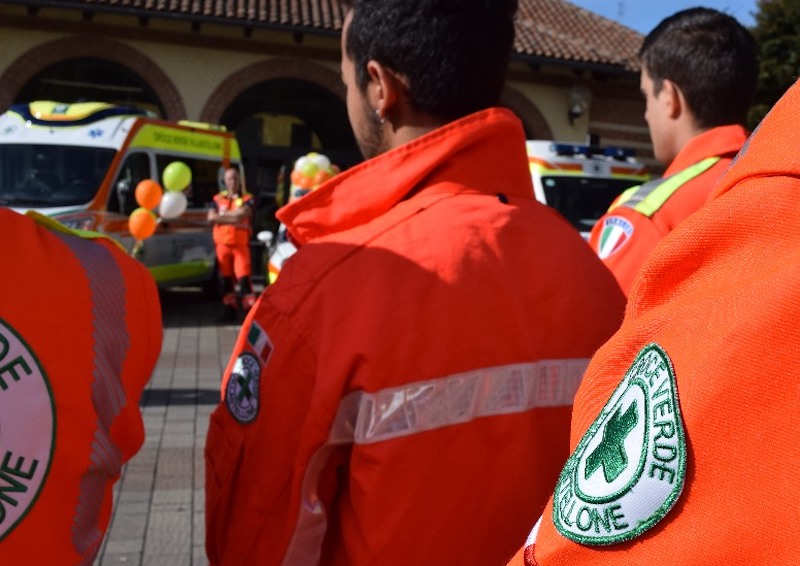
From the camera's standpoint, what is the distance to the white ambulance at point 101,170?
11.4m

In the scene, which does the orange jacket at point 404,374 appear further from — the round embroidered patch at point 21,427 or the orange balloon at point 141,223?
Answer: the orange balloon at point 141,223

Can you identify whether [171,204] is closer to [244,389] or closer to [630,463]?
[244,389]

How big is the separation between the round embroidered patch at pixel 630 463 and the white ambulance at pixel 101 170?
421 inches

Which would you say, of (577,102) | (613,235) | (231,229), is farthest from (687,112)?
(577,102)

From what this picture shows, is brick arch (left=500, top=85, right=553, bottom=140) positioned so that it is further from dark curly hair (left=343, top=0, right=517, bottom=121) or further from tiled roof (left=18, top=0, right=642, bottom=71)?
dark curly hair (left=343, top=0, right=517, bottom=121)

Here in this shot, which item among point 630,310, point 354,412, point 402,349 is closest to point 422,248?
point 402,349

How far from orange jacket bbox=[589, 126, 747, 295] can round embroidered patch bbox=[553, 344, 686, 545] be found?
70.6 inches

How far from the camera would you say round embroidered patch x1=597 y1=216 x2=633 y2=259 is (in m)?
2.51

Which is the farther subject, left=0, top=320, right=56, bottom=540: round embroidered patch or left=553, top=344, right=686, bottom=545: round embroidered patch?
left=0, top=320, right=56, bottom=540: round embroidered patch

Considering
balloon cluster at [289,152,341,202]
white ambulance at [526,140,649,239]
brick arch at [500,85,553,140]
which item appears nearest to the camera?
white ambulance at [526,140,649,239]

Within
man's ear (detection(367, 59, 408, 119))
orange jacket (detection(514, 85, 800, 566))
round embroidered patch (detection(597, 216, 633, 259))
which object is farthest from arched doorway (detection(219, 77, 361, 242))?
orange jacket (detection(514, 85, 800, 566))

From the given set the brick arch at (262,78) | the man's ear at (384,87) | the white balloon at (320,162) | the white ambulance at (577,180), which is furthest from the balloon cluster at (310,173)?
the man's ear at (384,87)

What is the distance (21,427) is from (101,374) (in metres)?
0.15

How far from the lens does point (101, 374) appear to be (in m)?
1.46
